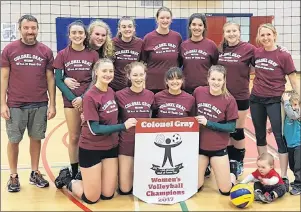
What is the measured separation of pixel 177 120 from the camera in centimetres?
349

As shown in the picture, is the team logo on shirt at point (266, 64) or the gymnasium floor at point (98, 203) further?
the team logo on shirt at point (266, 64)

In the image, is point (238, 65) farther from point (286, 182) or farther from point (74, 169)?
point (74, 169)

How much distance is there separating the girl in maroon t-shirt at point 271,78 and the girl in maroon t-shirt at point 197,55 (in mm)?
421

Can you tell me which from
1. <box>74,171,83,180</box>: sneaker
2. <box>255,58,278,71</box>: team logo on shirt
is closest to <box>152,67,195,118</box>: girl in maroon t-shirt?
<box>255,58,278,71</box>: team logo on shirt

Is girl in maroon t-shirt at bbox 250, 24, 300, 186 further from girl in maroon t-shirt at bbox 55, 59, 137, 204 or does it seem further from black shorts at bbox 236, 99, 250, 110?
girl in maroon t-shirt at bbox 55, 59, 137, 204

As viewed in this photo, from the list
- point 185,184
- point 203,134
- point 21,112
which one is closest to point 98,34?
point 21,112

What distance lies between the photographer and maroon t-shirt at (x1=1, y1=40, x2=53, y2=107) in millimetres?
3594

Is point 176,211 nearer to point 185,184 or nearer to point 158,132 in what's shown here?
point 185,184

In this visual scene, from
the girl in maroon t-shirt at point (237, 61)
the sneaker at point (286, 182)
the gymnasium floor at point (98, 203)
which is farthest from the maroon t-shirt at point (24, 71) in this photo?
the sneaker at point (286, 182)

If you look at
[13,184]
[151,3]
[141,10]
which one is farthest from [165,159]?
[151,3]

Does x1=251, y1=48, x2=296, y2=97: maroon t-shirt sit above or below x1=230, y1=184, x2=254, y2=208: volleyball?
above

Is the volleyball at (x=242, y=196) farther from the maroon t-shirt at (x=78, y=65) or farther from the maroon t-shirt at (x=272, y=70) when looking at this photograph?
the maroon t-shirt at (x=78, y=65)

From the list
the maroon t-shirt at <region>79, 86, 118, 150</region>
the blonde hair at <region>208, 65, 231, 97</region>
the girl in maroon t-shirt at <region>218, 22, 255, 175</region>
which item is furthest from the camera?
the girl in maroon t-shirt at <region>218, 22, 255, 175</region>

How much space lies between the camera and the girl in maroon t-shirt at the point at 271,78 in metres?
3.70
